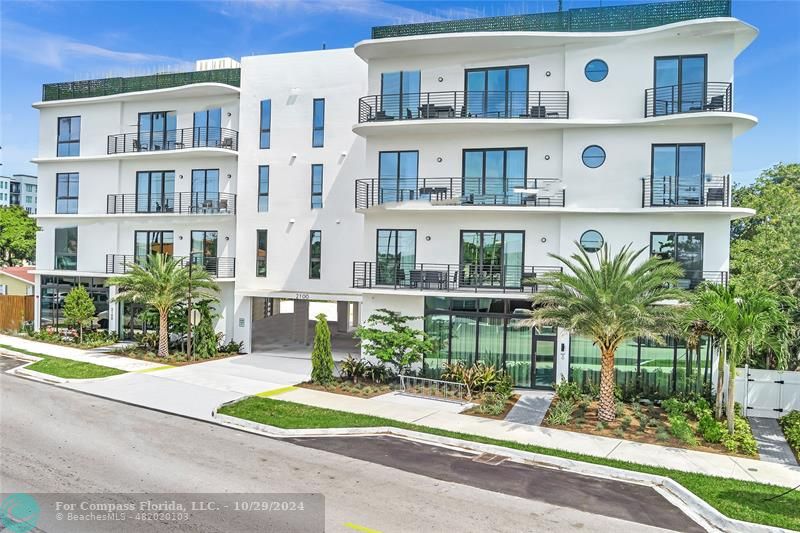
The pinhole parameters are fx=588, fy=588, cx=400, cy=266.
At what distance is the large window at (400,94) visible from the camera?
2277 centimetres

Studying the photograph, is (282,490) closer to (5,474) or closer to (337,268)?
(5,474)

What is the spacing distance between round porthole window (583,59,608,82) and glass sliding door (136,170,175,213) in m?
20.5

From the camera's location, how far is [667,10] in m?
20.4

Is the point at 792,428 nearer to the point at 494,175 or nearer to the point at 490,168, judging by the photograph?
the point at 494,175

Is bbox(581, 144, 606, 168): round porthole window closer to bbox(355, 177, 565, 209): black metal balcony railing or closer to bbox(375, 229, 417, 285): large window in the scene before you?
bbox(355, 177, 565, 209): black metal balcony railing

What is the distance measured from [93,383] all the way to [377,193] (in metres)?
12.3

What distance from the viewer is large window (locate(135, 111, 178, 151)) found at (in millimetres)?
30219

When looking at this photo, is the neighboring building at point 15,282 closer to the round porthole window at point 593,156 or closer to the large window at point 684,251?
the round porthole window at point 593,156

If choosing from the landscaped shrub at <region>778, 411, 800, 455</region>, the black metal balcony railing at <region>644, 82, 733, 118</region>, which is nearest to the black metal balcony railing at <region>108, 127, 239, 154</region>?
the black metal balcony railing at <region>644, 82, 733, 118</region>

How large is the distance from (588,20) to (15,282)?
3717cm

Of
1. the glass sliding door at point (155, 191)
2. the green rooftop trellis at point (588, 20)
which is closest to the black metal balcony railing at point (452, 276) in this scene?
the green rooftop trellis at point (588, 20)

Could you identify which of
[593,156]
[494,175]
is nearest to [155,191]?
[494,175]

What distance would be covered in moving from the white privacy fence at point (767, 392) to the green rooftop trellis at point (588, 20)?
39.3 feet

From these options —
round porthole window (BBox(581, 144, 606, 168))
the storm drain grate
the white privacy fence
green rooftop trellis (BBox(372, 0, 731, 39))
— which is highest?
green rooftop trellis (BBox(372, 0, 731, 39))
